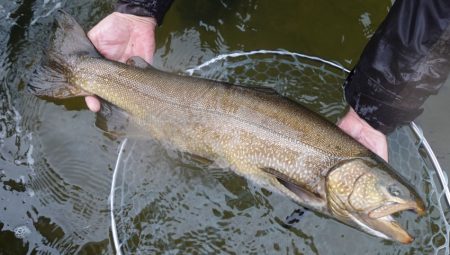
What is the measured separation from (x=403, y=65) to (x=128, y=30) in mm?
1913

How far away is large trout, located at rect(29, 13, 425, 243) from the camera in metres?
2.71

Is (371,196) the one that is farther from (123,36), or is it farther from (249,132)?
(123,36)

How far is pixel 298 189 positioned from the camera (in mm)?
2836

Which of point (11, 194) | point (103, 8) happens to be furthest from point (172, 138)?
point (103, 8)

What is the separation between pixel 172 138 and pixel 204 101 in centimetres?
34

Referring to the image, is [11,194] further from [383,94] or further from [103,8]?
[383,94]

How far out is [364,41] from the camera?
14.0 ft

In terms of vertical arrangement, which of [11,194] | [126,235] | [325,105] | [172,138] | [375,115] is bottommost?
[11,194]

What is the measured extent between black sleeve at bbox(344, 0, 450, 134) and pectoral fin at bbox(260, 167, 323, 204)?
640 millimetres

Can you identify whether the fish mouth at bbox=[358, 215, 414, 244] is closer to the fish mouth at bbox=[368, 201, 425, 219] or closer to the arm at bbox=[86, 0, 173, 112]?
the fish mouth at bbox=[368, 201, 425, 219]

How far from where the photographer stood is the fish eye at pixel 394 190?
8.66 ft

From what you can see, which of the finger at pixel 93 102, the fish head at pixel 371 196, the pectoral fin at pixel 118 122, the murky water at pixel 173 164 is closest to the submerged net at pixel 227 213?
the murky water at pixel 173 164

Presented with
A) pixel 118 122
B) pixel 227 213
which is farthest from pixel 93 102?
pixel 227 213

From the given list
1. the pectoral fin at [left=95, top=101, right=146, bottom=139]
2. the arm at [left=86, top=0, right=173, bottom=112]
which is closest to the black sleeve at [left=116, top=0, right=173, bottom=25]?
the arm at [left=86, top=0, right=173, bottom=112]
